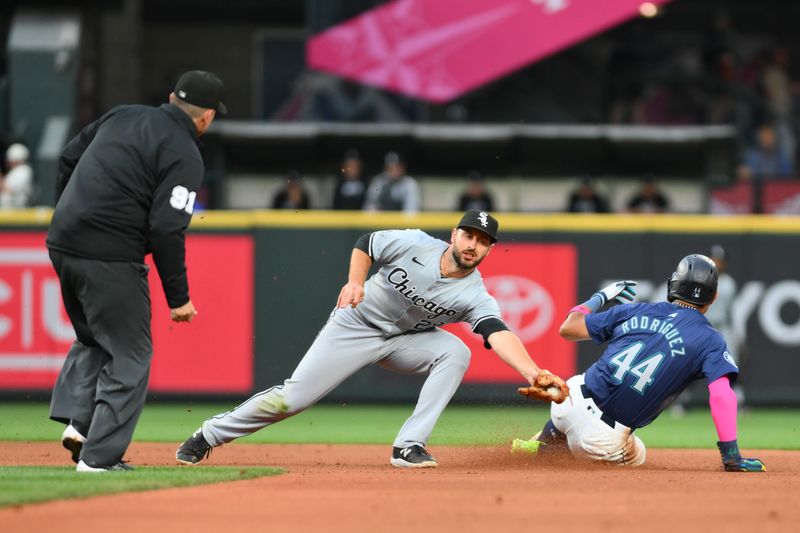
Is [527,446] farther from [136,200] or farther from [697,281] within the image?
[136,200]

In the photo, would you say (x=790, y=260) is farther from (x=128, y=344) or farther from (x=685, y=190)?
(x=128, y=344)

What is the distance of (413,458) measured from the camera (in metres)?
8.95

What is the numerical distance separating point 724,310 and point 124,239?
851 centimetres

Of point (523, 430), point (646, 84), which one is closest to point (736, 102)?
point (646, 84)

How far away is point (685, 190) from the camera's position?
18875mm

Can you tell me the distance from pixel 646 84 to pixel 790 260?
16.8ft

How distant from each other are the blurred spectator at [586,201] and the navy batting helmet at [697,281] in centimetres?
845

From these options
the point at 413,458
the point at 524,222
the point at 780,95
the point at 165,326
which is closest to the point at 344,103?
the point at 524,222

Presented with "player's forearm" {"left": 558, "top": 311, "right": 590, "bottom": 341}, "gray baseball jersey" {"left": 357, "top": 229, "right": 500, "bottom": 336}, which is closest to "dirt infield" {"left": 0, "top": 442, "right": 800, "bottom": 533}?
"player's forearm" {"left": 558, "top": 311, "right": 590, "bottom": 341}

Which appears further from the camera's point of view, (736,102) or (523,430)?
(736,102)

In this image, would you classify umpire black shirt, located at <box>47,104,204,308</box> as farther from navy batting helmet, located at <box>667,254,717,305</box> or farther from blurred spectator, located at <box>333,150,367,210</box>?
blurred spectator, located at <box>333,150,367,210</box>

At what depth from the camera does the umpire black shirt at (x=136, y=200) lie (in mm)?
7711

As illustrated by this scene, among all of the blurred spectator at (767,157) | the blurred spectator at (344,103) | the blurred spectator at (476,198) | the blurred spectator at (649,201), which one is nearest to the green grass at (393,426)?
the blurred spectator at (476,198)

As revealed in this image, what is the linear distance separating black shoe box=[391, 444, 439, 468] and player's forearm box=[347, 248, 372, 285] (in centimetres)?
117
